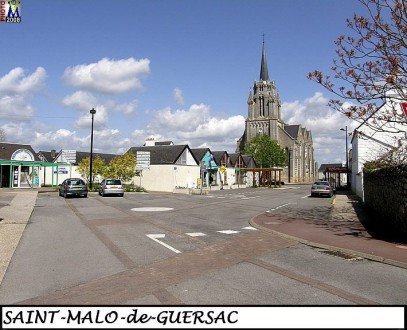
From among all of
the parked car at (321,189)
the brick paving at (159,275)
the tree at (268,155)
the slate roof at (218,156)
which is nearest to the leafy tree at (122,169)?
the parked car at (321,189)

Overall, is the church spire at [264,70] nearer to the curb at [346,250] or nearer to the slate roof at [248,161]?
the slate roof at [248,161]

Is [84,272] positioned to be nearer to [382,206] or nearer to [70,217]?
[70,217]

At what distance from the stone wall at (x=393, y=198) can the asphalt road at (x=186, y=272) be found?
3576 mm

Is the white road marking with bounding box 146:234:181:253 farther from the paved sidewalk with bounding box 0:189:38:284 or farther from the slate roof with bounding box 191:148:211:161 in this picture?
the slate roof with bounding box 191:148:211:161

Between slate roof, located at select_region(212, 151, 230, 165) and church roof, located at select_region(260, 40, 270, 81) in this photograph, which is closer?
slate roof, located at select_region(212, 151, 230, 165)

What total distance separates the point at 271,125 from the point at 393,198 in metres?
101

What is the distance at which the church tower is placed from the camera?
11231 centimetres

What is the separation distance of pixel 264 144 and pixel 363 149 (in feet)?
186

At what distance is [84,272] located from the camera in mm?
7324

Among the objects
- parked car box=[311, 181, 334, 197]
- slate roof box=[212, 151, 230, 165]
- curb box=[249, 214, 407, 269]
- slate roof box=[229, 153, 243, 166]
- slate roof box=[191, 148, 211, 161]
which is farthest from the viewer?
slate roof box=[229, 153, 243, 166]

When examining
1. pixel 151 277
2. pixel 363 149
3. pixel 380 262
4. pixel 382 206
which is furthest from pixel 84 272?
pixel 363 149

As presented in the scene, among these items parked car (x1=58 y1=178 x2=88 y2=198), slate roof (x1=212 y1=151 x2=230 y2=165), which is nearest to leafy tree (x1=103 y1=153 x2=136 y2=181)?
parked car (x1=58 y1=178 x2=88 y2=198)

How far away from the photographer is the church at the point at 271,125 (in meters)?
110

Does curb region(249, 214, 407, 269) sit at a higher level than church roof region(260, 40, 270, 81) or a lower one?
lower
